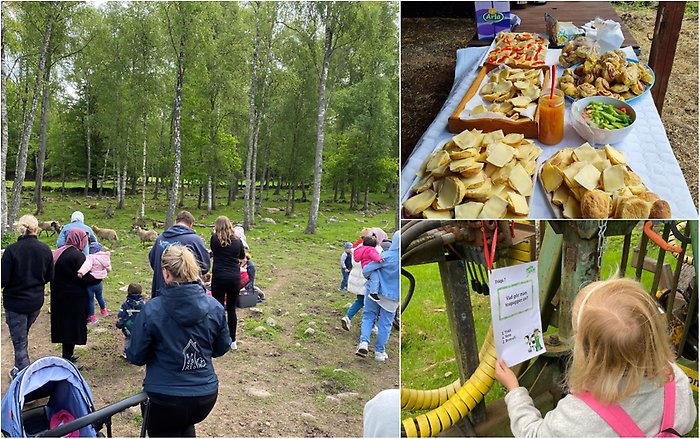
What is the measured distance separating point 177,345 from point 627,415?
1.55m

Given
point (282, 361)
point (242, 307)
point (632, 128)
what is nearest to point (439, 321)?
point (632, 128)

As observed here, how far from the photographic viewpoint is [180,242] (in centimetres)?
331

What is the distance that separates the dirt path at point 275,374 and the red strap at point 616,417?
217 centimetres

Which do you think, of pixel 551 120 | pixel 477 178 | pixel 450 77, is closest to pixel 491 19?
pixel 450 77

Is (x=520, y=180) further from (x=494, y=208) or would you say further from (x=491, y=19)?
(x=491, y=19)

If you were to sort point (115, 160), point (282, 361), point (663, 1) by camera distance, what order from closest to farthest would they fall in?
point (663, 1), point (282, 361), point (115, 160)

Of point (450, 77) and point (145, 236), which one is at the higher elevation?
point (450, 77)

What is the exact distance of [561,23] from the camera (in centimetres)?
318

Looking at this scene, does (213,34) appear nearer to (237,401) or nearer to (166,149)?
(166,149)

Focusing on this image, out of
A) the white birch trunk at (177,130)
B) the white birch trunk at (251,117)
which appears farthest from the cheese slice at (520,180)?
the white birch trunk at (177,130)

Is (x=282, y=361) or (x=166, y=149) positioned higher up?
(x=166, y=149)

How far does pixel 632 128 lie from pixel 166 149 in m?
7.18

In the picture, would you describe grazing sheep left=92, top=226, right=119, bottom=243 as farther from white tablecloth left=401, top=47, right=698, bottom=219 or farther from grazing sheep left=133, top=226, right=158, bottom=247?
white tablecloth left=401, top=47, right=698, bottom=219

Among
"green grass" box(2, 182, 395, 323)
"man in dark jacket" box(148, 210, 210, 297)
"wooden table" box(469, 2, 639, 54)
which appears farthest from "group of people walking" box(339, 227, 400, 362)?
"wooden table" box(469, 2, 639, 54)
